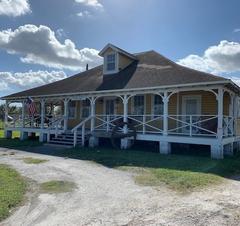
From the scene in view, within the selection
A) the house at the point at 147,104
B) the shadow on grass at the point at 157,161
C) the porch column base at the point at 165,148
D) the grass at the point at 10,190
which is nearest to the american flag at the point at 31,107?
the house at the point at 147,104

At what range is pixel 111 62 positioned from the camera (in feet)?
67.4

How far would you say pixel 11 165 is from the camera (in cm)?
1125

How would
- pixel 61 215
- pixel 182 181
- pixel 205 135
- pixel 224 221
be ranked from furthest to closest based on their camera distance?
pixel 205 135 < pixel 182 181 < pixel 61 215 < pixel 224 221

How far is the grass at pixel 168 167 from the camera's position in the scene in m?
8.48

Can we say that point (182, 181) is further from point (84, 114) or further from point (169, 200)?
point (84, 114)

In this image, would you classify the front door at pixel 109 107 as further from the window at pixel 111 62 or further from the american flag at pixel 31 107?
the american flag at pixel 31 107

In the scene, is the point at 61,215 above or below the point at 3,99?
below

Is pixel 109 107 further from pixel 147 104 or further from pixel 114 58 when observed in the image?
pixel 114 58

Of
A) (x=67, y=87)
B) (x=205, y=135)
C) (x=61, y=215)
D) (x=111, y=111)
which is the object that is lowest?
(x=61, y=215)

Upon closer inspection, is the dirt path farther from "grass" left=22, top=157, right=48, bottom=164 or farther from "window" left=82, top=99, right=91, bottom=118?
"window" left=82, top=99, right=91, bottom=118

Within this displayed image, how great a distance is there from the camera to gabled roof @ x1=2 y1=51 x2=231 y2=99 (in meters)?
14.3

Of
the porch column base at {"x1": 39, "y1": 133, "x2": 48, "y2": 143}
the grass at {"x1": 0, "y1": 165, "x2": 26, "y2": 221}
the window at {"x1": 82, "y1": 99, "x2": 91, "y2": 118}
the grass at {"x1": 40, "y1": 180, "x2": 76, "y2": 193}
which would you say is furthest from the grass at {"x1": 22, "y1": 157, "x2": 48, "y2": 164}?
the window at {"x1": 82, "y1": 99, "x2": 91, "y2": 118}

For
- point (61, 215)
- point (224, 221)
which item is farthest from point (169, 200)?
point (61, 215)

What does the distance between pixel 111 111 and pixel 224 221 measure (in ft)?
47.6
